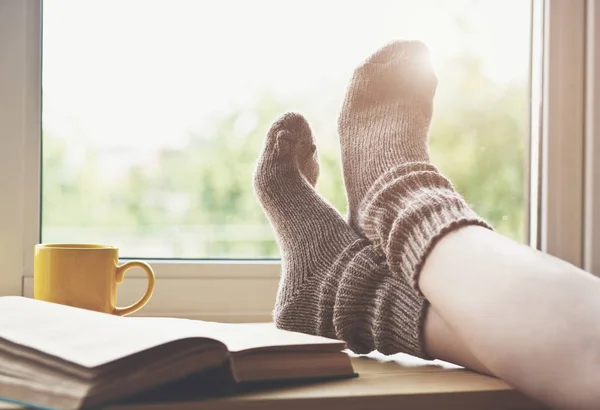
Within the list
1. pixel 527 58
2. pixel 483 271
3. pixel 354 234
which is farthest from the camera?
pixel 527 58

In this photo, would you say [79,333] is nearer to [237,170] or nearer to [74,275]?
[74,275]

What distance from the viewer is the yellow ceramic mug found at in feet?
2.40

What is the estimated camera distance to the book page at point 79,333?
1.58ft

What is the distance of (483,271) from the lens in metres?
0.58

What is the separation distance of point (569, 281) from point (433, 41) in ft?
2.40

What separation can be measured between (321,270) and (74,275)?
0.93 ft

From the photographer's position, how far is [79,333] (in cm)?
54

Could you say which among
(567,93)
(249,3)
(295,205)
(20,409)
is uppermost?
(249,3)

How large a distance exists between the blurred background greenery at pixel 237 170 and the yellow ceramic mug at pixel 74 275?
38 cm

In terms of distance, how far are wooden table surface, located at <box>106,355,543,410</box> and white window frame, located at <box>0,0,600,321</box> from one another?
487 mm

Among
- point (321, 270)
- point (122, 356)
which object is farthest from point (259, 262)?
point (122, 356)

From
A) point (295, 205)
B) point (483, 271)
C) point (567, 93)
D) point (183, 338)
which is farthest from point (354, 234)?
point (567, 93)

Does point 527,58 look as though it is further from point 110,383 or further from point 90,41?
point 110,383

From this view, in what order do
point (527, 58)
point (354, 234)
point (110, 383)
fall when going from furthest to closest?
point (527, 58)
point (354, 234)
point (110, 383)
